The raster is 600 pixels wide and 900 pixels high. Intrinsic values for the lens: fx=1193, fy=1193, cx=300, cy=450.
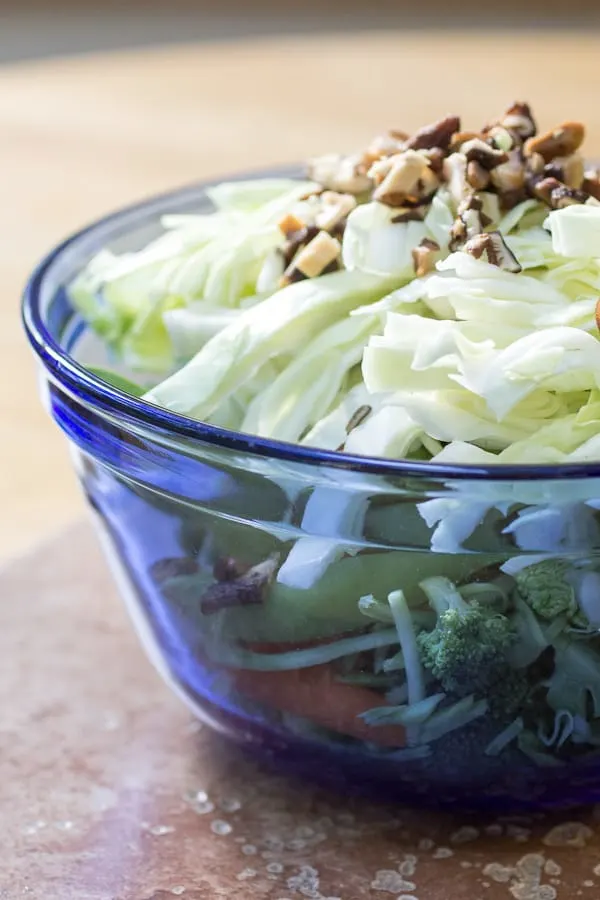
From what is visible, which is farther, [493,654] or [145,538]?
[145,538]

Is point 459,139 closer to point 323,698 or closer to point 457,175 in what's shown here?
point 457,175

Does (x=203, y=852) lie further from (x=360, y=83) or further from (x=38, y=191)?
(x=360, y=83)

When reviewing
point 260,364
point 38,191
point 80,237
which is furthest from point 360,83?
point 260,364

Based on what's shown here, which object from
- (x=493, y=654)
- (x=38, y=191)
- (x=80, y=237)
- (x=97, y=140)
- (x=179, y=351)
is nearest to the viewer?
(x=493, y=654)

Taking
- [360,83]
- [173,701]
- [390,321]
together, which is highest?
[390,321]

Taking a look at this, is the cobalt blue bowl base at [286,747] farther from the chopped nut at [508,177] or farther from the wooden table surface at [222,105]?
the wooden table surface at [222,105]

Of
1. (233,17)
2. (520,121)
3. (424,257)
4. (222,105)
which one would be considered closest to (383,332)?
(424,257)

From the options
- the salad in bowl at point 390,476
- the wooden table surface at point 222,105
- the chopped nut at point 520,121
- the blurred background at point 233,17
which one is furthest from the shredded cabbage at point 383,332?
the blurred background at point 233,17
